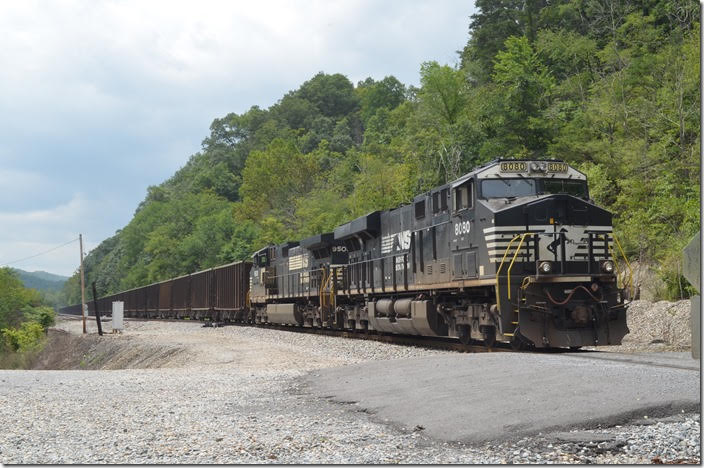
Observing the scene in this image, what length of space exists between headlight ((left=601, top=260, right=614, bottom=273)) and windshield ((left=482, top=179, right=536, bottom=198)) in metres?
2.09

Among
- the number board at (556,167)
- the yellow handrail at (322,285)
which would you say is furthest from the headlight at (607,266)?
the yellow handrail at (322,285)

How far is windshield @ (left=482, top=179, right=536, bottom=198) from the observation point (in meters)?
15.4

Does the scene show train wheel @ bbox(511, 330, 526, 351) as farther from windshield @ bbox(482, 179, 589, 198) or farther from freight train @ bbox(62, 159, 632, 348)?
windshield @ bbox(482, 179, 589, 198)

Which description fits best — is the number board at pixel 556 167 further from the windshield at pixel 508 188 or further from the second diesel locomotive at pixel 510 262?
the windshield at pixel 508 188

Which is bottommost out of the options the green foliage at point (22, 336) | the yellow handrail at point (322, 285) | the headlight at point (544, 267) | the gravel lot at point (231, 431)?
the green foliage at point (22, 336)

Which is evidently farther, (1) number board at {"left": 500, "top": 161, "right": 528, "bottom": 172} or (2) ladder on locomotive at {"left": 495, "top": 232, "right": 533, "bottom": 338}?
(1) number board at {"left": 500, "top": 161, "right": 528, "bottom": 172}

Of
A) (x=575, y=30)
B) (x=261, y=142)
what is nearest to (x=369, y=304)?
(x=575, y=30)

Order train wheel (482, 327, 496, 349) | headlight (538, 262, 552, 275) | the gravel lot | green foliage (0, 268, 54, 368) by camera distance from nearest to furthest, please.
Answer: the gravel lot < headlight (538, 262, 552, 275) < train wheel (482, 327, 496, 349) < green foliage (0, 268, 54, 368)

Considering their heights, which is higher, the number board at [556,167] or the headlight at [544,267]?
the number board at [556,167]

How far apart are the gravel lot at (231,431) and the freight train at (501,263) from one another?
4682 mm

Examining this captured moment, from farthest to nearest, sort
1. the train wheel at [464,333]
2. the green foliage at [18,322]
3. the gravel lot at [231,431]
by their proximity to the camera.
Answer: the green foliage at [18,322] < the train wheel at [464,333] < the gravel lot at [231,431]

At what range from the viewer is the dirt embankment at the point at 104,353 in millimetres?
Answer: 24433

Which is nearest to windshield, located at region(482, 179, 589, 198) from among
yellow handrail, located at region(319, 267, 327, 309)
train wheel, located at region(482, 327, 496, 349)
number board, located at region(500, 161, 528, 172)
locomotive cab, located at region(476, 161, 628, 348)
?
number board, located at region(500, 161, 528, 172)

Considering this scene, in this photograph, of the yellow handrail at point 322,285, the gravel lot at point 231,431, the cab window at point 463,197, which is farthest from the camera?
the yellow handrail at point 322,285
